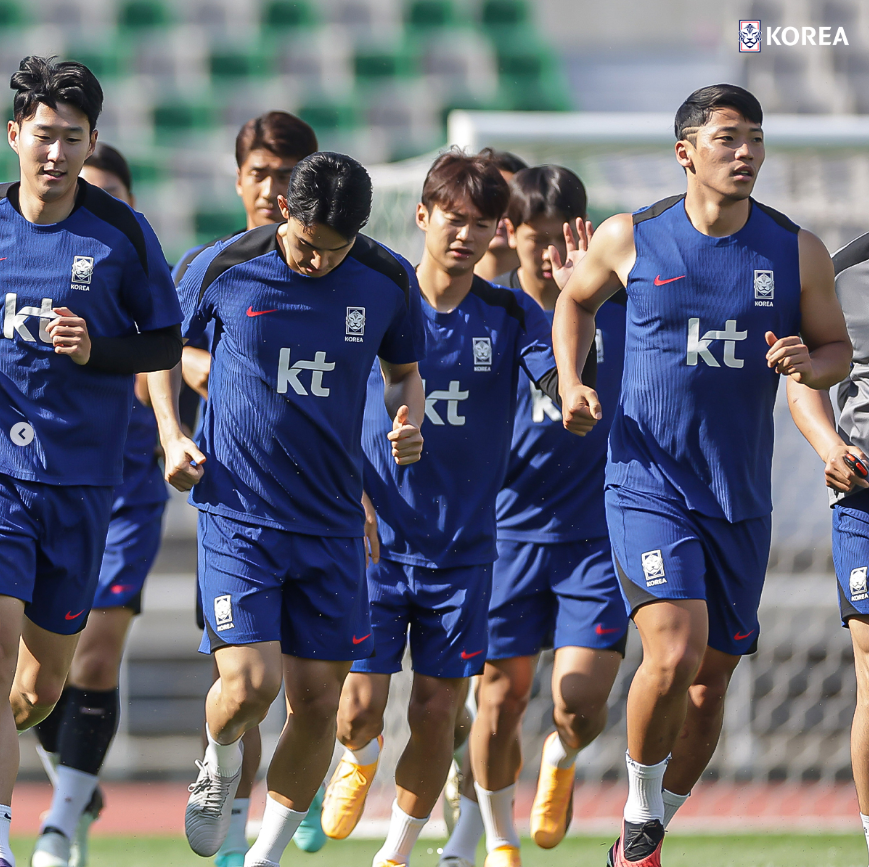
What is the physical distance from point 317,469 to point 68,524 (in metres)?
0.77

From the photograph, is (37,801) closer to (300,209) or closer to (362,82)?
(300,209)

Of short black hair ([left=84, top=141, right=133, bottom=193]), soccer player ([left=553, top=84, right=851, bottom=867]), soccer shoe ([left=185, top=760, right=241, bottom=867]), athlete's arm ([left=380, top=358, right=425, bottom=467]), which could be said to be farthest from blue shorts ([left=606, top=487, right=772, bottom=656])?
short black hair ([left=84, top=141, right=133, bottom=193])

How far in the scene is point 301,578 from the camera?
429 centimetres

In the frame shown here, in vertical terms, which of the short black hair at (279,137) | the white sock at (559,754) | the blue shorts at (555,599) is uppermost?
the short black hair at (279,137)

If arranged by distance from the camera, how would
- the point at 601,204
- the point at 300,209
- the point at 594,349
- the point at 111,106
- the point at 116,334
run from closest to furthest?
the point at 300,209
the point at 116,334
the point at 594,349
the point at 601,204
the point at 111,106

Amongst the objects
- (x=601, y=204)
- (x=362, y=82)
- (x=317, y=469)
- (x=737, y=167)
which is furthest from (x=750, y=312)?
(x=362, y=82)

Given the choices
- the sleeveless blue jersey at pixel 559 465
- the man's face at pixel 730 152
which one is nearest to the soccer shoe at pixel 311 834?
the sleeveless blue jersey at pixel 559 465

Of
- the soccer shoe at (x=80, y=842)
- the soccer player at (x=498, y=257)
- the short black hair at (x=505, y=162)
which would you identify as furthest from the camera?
the short black hair at (x=505, y=162)

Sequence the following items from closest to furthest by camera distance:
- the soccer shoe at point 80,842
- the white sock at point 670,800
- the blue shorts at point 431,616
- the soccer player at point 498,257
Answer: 1. the white sock at point 670,800
2. the blue shorts at point 431,616
3. the soccer shoe at point 80,842
4. the soccer player at point 498,257

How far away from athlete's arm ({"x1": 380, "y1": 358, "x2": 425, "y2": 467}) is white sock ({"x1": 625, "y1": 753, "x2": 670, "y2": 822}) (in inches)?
47.2

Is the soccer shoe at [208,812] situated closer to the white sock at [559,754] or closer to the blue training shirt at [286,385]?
the blue training shirt at [286,385]

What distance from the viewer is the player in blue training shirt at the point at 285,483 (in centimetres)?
420

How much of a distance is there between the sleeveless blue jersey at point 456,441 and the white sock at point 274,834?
100 centimetres

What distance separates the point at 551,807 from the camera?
18.3 ft
